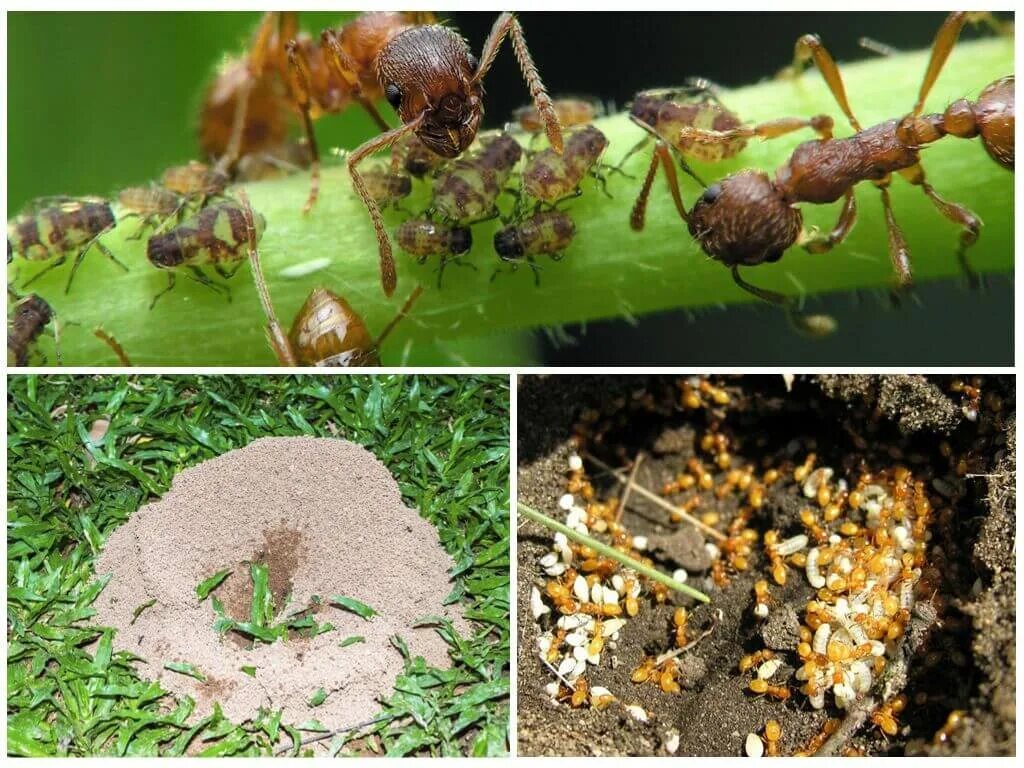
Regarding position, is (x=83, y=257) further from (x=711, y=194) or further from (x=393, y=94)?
(x=711, y=194)

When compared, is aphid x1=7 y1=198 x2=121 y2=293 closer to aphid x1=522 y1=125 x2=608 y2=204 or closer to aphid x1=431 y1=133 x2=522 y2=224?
aphid x1=431 y1=133 x2=522 y2=224

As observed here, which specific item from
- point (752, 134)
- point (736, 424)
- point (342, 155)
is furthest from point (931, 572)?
point (342, 155)

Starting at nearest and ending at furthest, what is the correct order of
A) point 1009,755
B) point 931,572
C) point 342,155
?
1. point 1009,755
2. point 931,572
3. point 342,155

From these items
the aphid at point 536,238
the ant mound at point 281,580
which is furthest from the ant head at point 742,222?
the ant mound at point 281,580

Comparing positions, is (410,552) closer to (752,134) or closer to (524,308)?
(524,308)

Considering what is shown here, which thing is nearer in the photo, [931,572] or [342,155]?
[931,572]

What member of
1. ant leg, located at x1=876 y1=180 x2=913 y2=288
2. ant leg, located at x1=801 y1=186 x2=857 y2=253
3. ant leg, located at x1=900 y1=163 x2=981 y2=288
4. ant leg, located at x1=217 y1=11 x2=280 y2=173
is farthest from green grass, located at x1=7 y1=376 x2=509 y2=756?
ant leg, located at x1=900 y1=163 x2=981 y2=288

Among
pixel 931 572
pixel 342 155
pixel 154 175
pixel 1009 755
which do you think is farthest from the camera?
pixel 154 175
